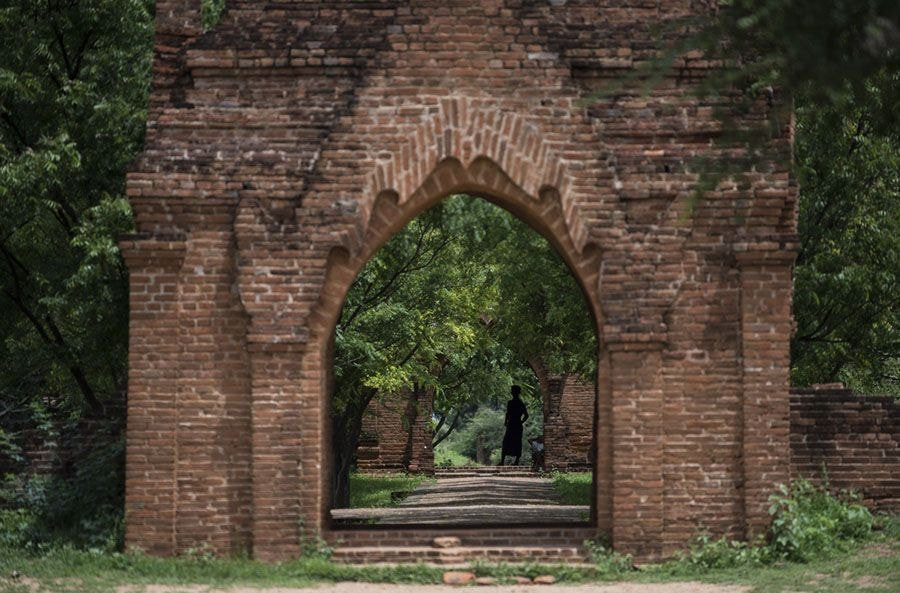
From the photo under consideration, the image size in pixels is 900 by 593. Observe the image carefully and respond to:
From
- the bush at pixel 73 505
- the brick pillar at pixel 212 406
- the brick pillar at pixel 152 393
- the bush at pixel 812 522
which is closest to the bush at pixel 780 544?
the bush at pixel 812 522

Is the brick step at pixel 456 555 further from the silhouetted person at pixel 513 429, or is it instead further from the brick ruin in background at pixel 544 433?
the silhouetted person at pixel 513 429

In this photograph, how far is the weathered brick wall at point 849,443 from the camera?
1274 cm

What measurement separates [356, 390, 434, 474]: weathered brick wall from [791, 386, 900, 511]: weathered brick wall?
18.5 meters

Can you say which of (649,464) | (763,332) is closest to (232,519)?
(649,464)

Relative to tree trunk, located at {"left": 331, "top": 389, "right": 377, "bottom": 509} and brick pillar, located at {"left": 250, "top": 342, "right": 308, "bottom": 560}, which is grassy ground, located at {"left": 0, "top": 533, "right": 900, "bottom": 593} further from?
tree trunk, located at {"left": 331, "top": 389, "right": 377, "bottom": 509}

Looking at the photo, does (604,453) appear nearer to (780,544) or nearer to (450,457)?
(780,544)

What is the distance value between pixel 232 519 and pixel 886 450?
19.1 ft

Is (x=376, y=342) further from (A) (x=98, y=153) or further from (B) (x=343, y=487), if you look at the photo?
(A) (x=98, y=153)

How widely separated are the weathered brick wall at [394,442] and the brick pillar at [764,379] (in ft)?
63.6

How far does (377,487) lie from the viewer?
27.1 meters

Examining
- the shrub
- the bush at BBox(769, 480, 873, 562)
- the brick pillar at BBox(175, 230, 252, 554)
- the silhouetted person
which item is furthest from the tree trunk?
the silhouetted person

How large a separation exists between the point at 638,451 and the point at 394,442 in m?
20.1

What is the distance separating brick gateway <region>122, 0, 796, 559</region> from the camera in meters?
11.8

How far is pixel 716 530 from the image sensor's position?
38.8ft
